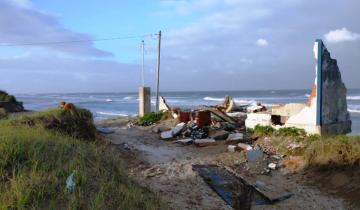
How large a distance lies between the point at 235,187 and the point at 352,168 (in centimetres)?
255

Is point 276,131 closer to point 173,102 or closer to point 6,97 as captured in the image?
point 6,97

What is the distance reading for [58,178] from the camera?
514 centimetres

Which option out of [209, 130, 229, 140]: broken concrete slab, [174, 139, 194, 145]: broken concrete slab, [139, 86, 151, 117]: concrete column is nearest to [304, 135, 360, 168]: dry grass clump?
[209, 130, 229, 140]: broken concrete slab

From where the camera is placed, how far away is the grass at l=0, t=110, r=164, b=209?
4.62 metres

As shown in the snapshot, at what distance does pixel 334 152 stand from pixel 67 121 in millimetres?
6373

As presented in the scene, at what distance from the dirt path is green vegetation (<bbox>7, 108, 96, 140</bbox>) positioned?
1069 millimetres

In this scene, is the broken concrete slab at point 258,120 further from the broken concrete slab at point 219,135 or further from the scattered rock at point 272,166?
the scattered rock at point 272,166

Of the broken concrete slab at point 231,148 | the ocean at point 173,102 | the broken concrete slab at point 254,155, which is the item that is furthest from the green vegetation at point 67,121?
the ocean at point 173,102

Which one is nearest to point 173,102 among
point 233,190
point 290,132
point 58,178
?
point 290,132

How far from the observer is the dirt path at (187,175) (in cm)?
793

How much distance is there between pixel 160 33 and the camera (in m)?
24.8

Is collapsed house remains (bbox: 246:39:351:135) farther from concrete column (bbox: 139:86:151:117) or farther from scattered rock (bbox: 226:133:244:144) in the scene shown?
concrete column (bbox: 139:86:151:117)

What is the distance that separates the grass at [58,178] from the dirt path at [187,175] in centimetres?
138

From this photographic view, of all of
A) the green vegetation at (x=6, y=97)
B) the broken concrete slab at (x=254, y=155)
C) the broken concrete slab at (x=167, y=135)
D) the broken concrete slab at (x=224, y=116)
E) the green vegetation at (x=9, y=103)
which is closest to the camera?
the broken concrete slab at (x=254, y=155)
